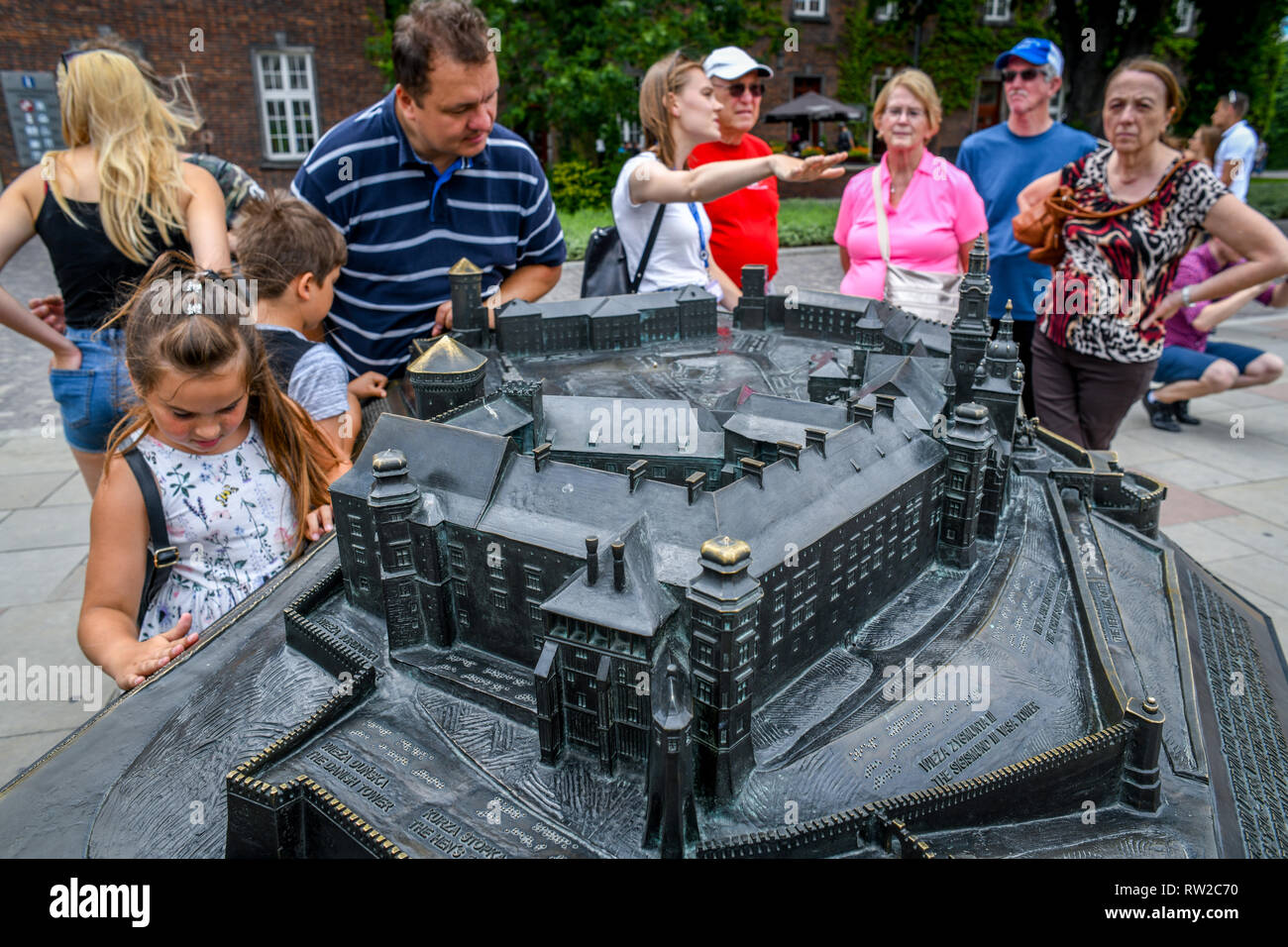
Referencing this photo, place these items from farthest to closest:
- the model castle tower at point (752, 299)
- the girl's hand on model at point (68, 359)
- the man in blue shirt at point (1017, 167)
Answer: the model castle tower at point (752, 299) → the man in blue shirt at point (1017, 167) → the girl's hand on model at point (68, 359)

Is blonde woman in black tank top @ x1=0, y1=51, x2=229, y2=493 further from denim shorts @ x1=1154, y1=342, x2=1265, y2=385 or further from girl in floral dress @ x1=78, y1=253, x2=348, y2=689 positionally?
denim shorts @ x1=1154, y1=342, x2=1265, y2=385

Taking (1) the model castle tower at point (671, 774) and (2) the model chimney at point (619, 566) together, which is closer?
(1) the model castle tower at point (671, 774)

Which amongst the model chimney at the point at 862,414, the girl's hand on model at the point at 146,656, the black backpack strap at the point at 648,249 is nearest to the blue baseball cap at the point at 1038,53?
the black backpack strap at the point at 648,249

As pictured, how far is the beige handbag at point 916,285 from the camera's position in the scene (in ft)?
33.5

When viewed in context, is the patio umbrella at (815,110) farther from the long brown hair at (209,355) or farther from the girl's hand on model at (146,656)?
the girl's hand on model at (146,656)

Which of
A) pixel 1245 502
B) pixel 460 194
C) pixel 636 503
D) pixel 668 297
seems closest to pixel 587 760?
pixel 636 503

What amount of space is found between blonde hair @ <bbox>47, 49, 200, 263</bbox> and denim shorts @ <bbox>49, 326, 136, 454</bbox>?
817 millimetres

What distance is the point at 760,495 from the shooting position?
5.19 meters

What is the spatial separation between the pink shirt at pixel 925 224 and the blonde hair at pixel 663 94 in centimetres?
257

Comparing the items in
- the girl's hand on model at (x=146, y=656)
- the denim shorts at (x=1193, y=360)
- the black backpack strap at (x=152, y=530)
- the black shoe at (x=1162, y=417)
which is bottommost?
the black shoe at (x=1162, y=417)

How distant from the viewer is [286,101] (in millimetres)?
38469

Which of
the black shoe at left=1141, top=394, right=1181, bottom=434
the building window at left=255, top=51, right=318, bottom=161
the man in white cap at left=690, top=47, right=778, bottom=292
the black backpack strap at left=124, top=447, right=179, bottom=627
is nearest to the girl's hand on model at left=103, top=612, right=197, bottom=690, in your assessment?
the black backpack strap at left=124, top=447, right=179, bottom=627

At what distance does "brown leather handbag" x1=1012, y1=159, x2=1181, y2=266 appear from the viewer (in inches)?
333
